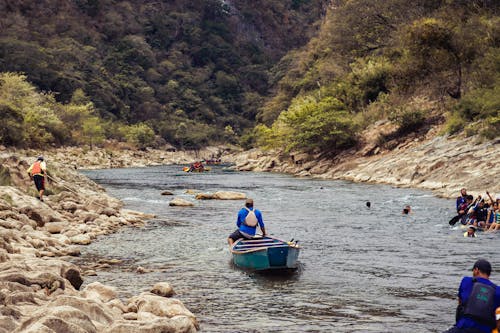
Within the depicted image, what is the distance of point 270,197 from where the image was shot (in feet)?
118

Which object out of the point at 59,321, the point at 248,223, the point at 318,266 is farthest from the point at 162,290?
the point at 318,266

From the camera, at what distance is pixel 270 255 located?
50.0 feet

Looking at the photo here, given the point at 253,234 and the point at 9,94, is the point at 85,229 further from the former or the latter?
the point at 9,94

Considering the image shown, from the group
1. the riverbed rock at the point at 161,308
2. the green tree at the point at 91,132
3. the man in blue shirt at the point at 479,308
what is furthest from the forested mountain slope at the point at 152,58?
the man in blue shirt at the point at 479,308

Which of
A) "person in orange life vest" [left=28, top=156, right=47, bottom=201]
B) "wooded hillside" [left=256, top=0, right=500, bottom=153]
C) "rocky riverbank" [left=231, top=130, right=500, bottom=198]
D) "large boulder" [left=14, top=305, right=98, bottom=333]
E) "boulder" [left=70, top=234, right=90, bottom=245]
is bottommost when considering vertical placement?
"boulder" [left=70, top=234, right=90, bottom=245]

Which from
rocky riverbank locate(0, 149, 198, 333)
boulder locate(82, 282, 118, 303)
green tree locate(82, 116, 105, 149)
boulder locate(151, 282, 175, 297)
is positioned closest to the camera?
rocky riverbank locate(0, 149, 198, 333)

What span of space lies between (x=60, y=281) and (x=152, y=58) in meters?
143

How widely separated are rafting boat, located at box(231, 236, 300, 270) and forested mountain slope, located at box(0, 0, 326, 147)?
213 ft

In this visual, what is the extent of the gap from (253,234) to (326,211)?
12253 millimetres

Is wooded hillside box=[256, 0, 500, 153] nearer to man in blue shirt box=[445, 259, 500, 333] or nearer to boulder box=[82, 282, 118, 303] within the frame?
boulder box=[82, 282, 118, 303]

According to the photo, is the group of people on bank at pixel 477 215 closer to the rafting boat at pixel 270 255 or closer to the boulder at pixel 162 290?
the rafting boat at pixel 270 255

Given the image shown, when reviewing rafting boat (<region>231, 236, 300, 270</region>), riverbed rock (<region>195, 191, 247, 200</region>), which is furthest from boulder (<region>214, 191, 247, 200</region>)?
rafting boat (<region>231, 236, 300, 270</region>)

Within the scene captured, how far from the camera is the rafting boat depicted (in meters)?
15.2

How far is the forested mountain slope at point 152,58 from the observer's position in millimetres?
106062
